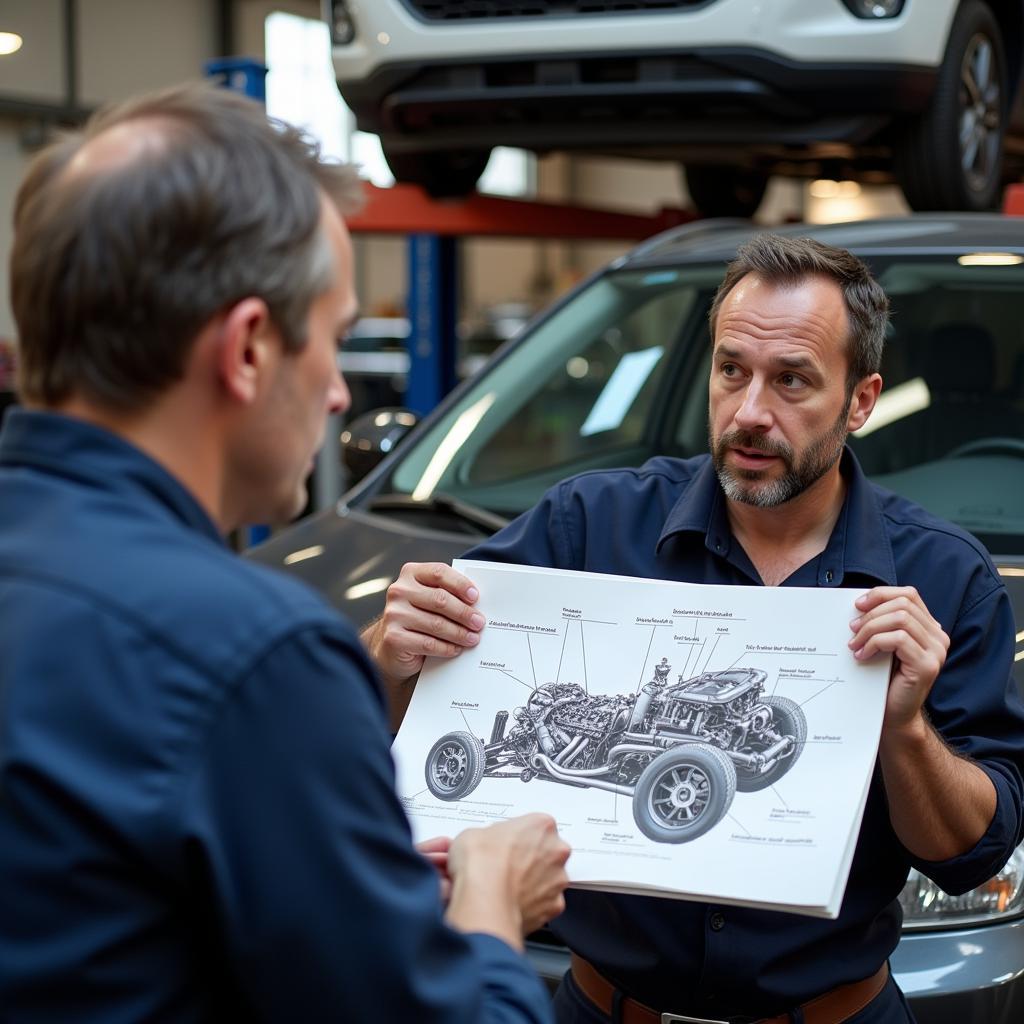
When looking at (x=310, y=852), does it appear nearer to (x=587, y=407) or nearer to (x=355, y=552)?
(x=355, y=552)

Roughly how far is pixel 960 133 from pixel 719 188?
2.23 m

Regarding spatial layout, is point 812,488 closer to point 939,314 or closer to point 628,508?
point 628,508

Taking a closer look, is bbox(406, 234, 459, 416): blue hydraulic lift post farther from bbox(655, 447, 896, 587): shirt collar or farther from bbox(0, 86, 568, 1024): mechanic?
bbox(0, 86, 568, 1024): mechanic

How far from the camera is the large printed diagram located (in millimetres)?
1573

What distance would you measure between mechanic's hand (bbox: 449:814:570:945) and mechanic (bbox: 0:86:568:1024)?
0.06 m

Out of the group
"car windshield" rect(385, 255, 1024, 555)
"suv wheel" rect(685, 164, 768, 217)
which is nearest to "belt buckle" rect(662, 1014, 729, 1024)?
"car windshield" rect(385, 255, 1024, 555)

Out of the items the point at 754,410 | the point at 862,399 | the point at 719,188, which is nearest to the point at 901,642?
the point at 754,410

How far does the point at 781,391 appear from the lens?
202 cm

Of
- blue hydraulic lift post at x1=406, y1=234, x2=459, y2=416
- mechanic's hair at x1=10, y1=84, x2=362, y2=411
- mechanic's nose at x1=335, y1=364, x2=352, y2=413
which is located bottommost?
blue hydraulic lift post at x1=406, y1=234, x2=459, y2=416

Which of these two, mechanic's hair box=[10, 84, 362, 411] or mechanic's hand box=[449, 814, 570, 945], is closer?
mechanic's hair box=[10, 84, 362, 411]

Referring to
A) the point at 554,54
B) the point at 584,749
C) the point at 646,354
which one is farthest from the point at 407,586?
the point at 554,54

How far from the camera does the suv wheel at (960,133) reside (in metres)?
4.98

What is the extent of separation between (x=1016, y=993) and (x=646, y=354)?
7.01ft

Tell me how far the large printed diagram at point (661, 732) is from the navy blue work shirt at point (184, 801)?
1.63 ft
